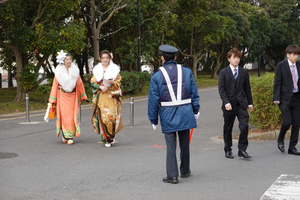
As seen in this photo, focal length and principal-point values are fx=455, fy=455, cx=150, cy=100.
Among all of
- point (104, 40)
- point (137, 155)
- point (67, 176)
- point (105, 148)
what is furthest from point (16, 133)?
point (104, 40)

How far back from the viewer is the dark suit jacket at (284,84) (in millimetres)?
7707

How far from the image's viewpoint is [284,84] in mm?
7777

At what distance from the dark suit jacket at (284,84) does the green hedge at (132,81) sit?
Result: 15.8 metres

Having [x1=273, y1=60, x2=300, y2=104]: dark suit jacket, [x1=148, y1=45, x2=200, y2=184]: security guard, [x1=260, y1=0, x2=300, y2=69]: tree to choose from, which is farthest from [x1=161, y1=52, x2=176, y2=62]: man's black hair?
[x1=260, y1=0, x2=300, y2=69]: tree

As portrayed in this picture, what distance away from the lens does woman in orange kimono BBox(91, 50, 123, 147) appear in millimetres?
8844

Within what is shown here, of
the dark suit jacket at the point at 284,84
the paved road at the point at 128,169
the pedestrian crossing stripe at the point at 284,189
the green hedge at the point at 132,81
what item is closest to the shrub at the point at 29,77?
the green hedge at the point at 132,81

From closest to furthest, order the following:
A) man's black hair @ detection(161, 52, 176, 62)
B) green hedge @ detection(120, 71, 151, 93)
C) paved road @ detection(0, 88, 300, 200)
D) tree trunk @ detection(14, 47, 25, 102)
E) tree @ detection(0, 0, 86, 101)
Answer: paved road @ detection(0, 88, 300, 200), man's black hair @ detection(161, 52, 176, 62), tree @ detection(0, 0, 86, 101), tree trunk @ detection(14, 47, 25, 102), green hedge @ detection(120, 71, 151, 93)

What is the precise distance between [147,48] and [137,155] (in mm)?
21932

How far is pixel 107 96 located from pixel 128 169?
245cm

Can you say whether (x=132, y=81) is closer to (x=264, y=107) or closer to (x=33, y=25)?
(x=33, y=25)

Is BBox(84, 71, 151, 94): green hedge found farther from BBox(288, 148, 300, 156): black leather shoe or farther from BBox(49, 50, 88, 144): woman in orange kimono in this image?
BBox(288, 148, 300, 156): black leather shoe

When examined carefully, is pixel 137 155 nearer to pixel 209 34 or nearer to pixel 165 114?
pixel 165 114

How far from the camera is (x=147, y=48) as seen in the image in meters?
29.5

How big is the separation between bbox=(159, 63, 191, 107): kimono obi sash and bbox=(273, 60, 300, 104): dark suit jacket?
2436mm
